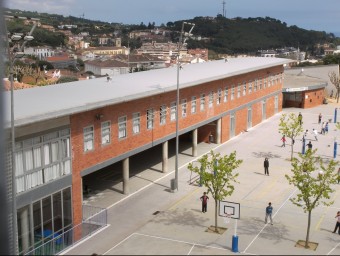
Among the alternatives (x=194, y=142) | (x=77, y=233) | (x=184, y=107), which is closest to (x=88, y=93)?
(x=77, y=233)

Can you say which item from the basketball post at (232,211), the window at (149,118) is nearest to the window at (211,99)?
the window at (149,118)

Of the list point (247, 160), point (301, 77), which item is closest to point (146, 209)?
point (247, 160)

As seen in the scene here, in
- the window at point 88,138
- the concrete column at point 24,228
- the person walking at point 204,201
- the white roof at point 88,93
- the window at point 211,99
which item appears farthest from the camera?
the window at point 211,99

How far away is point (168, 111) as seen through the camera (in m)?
30.1

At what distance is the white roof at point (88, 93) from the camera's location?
60.2 feet

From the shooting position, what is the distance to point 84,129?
21828 mm

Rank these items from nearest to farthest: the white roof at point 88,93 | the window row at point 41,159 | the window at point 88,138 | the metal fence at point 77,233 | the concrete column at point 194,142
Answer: the window row at point 41,159 < the metal fence at point 77,233 < the white roof at point 88,93 < the window at point 88,138 < the concrete column at point 194,142

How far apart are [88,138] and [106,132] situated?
1.62m

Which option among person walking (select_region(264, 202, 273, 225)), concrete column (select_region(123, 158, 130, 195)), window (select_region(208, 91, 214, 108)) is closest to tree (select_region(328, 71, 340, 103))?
window (select_region(208, 91, 214, 108))

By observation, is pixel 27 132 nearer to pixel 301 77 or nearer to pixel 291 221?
pixel 291 221

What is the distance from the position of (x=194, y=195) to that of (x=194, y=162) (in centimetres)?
726

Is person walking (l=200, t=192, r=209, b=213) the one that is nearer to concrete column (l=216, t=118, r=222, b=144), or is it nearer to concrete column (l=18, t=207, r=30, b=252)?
concrete column (l=18, t=207, r=30, b=252)

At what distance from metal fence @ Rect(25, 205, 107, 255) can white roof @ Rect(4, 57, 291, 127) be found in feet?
15.7

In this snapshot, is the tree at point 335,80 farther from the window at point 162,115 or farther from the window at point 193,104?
the window at point 162,115
